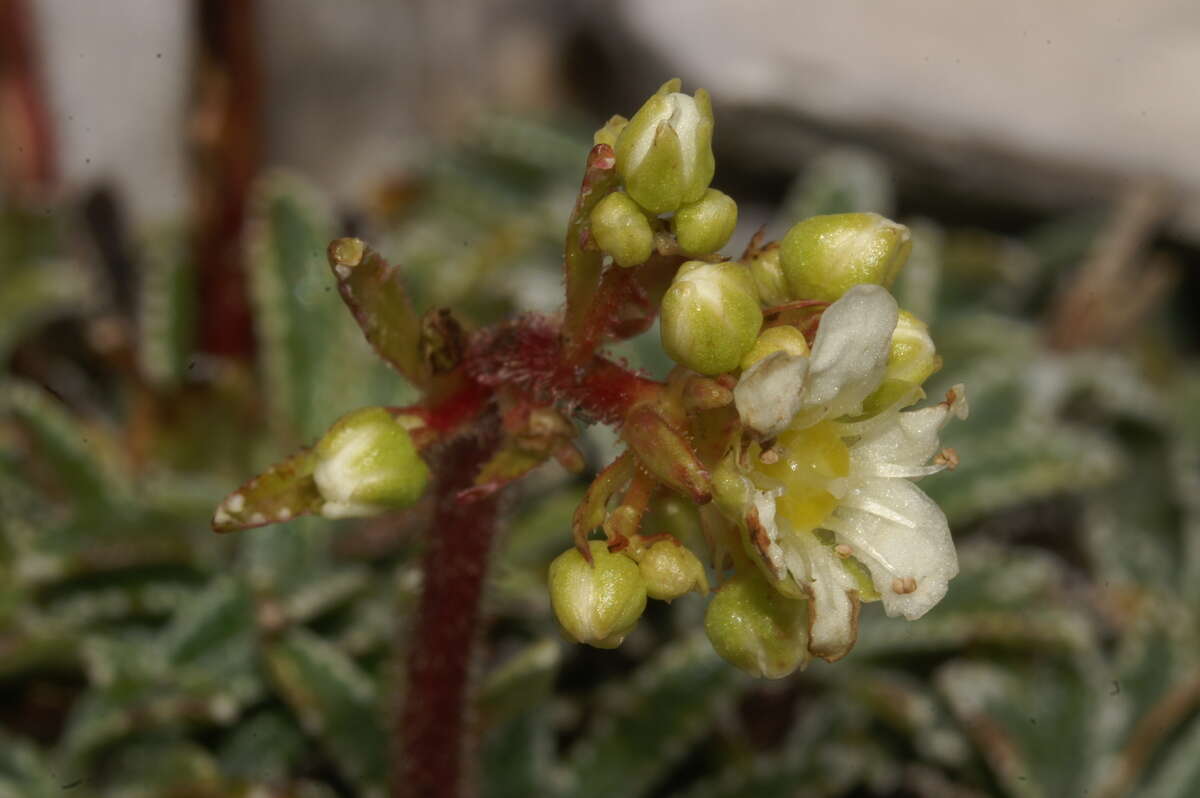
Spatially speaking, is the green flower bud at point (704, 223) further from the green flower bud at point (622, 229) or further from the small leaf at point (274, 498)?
the small leaf at point (274, 498)

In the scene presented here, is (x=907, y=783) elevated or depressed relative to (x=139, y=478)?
depressed

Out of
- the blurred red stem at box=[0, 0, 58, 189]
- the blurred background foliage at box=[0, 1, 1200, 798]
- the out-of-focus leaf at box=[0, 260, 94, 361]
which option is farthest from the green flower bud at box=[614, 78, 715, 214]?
the blurred red stem at box=[0, 0, 58, 189]

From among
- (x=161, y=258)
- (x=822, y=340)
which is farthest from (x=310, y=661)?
(x=822, y=340)

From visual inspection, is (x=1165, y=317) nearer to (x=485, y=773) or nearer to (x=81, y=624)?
(x=485, y=773)

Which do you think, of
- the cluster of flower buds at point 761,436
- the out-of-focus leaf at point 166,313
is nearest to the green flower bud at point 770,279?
the cluster of flower buds at point 761,436

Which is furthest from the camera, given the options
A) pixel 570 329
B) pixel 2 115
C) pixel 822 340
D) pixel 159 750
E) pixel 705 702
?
pixel 2 115

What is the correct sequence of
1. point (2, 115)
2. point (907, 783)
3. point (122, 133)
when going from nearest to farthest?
point (907, 783) → point (2, 115) → point (122, 133)

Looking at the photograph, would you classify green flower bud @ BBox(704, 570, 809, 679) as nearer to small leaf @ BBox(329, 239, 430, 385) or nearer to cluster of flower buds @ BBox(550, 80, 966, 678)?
cluster of flower buds @ BBox(550, 80, 966, 678)
